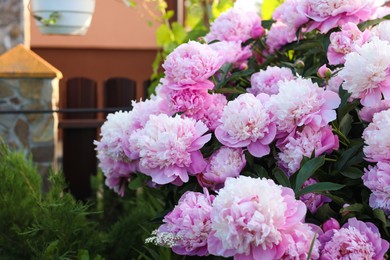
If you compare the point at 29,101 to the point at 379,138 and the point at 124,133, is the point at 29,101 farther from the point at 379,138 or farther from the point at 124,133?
the point at 379,138

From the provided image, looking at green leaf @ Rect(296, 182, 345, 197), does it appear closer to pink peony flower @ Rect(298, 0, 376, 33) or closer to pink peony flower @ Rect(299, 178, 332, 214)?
pink peony flower @ Rect(299, 178, 332, 214)

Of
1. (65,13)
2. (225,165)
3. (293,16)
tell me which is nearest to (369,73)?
(225,165)

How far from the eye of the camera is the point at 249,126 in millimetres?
1206

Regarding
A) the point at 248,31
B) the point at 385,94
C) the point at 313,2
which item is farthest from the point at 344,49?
the point at 248,31

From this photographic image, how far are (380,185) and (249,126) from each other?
0.84 feet

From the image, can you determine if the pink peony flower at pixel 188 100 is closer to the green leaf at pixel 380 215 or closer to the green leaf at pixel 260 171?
the green leaf at pixel 260 171

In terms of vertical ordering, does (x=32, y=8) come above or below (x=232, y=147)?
below

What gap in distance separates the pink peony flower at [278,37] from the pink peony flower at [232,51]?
0.06 meters

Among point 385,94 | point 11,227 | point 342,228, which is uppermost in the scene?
point 385,94

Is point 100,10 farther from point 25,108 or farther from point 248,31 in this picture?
point 248,31

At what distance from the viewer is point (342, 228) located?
1104 millimetres

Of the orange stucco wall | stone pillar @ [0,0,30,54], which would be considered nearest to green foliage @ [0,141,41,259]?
stone pillar @ [0,0,30,54]

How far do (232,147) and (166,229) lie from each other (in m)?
0.21

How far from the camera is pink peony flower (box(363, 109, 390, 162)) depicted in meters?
1.11
